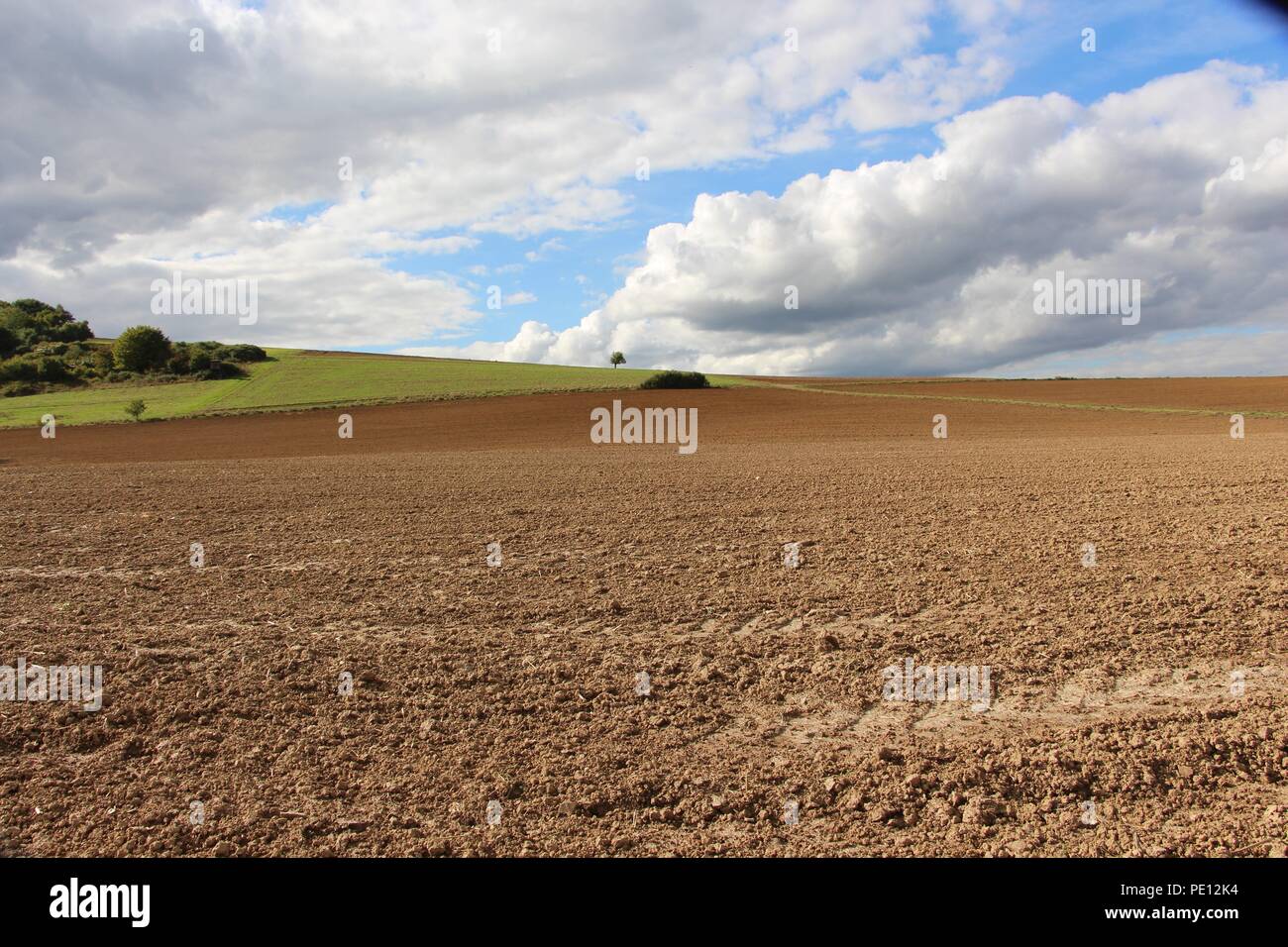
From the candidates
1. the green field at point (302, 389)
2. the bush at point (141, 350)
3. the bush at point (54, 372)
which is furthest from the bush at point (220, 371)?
the bush at point (54, 372)

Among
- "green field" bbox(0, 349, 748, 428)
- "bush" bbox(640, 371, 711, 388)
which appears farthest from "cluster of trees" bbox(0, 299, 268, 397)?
"bush" bbox(640, 371, 711, 388)

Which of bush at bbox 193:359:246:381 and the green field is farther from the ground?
bush at bbox 193:359:246:381

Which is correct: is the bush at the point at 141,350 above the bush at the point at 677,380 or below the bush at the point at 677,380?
above

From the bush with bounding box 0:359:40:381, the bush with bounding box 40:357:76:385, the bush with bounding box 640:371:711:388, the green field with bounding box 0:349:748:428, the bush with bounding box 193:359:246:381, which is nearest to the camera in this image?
the green field with bounding box 0:349:748:428

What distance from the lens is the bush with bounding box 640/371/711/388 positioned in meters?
70.5

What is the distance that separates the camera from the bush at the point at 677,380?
7050 centimetres

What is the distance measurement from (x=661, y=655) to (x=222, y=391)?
215 ft

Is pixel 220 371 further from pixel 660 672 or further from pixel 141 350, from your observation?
pixel 660 672

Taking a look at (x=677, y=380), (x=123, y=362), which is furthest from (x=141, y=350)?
(x=677, y=380)

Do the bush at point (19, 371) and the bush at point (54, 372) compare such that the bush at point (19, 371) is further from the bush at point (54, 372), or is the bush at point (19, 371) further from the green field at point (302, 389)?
the green field at point (302, 389)

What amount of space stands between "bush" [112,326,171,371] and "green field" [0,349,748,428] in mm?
4895

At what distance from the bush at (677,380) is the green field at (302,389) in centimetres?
241

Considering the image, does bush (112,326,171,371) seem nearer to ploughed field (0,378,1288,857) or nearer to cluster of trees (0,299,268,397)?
cluster of trees (0,299,268,397)
